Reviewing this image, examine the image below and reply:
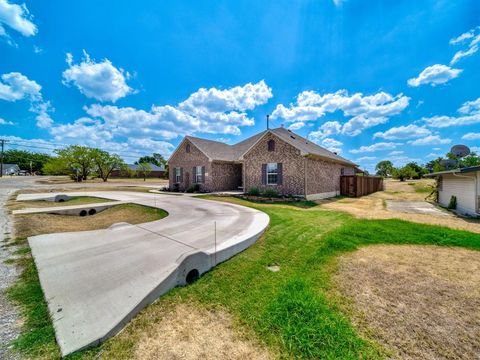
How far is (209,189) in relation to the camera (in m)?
19.2

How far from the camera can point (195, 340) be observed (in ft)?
8.23

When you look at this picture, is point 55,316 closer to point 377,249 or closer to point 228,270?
point 228,270

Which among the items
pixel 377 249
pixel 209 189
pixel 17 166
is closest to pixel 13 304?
pixel 377 249

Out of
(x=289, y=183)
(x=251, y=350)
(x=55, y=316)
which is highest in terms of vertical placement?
(x=289, y=183)

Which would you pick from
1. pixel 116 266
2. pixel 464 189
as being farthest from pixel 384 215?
pixel 116 266

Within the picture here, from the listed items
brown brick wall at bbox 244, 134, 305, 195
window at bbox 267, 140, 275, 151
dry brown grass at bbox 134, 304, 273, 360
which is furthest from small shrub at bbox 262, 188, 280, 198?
dry brown grass at bbox 134, 304, 273, 360

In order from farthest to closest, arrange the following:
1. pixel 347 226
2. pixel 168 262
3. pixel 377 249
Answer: pixel 347 226, pixel 377 249, pixel 168 262

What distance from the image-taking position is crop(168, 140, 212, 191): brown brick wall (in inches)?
759

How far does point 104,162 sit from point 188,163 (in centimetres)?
3032

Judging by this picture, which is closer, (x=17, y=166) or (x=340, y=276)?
(x=340, y=276)

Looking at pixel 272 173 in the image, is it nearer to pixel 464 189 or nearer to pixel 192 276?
pixel 464 189

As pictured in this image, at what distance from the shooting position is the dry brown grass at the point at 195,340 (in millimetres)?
2314

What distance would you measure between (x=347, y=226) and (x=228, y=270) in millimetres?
5152

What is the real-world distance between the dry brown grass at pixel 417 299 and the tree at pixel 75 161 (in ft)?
153
